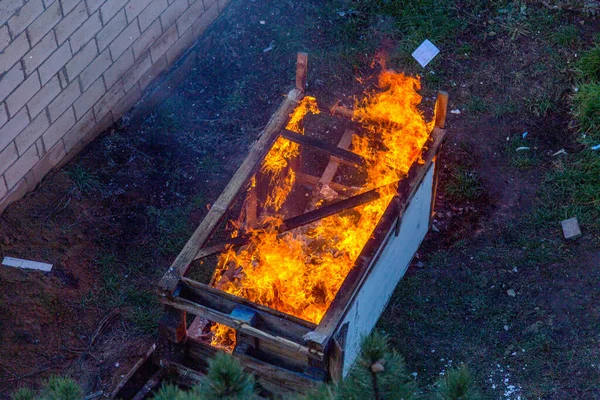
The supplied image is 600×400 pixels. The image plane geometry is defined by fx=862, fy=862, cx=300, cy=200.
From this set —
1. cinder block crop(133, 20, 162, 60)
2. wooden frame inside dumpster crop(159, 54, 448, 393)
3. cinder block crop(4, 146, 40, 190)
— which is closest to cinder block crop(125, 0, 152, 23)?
cinder block crop(133, 20, 162, 60)

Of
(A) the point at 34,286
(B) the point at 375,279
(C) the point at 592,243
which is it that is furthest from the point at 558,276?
(A) the point at 34,286

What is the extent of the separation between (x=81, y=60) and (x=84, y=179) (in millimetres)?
1000

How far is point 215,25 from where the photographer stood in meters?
8.61

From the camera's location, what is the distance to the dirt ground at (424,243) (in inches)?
248

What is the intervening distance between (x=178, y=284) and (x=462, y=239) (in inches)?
105

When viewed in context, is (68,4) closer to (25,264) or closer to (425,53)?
(25,264)

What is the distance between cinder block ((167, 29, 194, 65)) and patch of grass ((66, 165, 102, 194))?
1.48 meters

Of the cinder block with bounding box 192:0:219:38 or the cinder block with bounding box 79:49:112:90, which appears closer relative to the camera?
the cinder block with bounding box 79:49:112:90

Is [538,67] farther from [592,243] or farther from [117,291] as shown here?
→ [117,291]

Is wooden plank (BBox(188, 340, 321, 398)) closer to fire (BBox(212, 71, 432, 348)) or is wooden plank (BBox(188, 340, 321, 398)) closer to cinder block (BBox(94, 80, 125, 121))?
fire (BBox(212, 71, 432, 348))

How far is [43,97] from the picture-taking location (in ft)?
22.6

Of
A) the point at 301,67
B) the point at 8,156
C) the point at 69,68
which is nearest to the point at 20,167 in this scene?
the point at 8,156

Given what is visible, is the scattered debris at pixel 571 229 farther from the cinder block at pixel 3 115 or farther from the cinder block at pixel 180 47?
the cinder block at pixel 3 115

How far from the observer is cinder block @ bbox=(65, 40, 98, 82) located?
705cm
